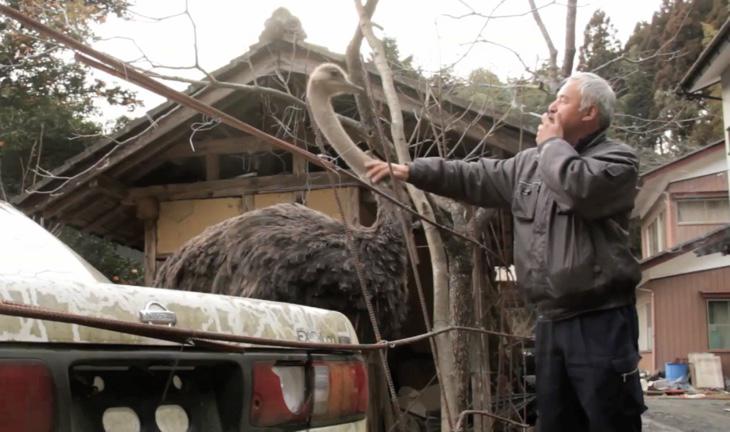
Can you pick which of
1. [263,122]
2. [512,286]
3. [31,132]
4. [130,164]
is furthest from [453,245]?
[31,132]

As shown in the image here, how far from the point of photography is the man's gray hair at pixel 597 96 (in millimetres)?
3125

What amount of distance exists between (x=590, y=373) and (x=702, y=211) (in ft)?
82.8

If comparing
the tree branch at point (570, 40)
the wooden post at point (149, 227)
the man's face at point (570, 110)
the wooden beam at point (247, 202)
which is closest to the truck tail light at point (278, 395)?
the man's face at point (570, 110)

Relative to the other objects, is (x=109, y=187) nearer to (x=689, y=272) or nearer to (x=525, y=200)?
(x=525, y=200)

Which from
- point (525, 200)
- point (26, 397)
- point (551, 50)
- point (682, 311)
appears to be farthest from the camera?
point (682, 311)

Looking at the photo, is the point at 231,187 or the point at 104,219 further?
the point at 104,219

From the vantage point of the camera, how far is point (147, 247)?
401 inches

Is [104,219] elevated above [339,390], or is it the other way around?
[104,219]

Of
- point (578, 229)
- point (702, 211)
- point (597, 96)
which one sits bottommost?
point (578, 229)

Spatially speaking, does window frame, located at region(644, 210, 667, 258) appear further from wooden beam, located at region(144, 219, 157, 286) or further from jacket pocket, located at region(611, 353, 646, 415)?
jacket pocket, located at region(611, 353, 646, 415)

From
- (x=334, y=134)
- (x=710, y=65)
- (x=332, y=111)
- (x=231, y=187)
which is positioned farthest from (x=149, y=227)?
(x=710, y=65)

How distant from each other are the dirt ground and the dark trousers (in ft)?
20.2

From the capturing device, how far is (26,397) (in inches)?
67.9

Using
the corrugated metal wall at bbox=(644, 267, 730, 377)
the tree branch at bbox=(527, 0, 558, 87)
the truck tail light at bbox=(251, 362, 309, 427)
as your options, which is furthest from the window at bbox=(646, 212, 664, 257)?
the truck tail light at bbox=(251, 362, 309, 427)
